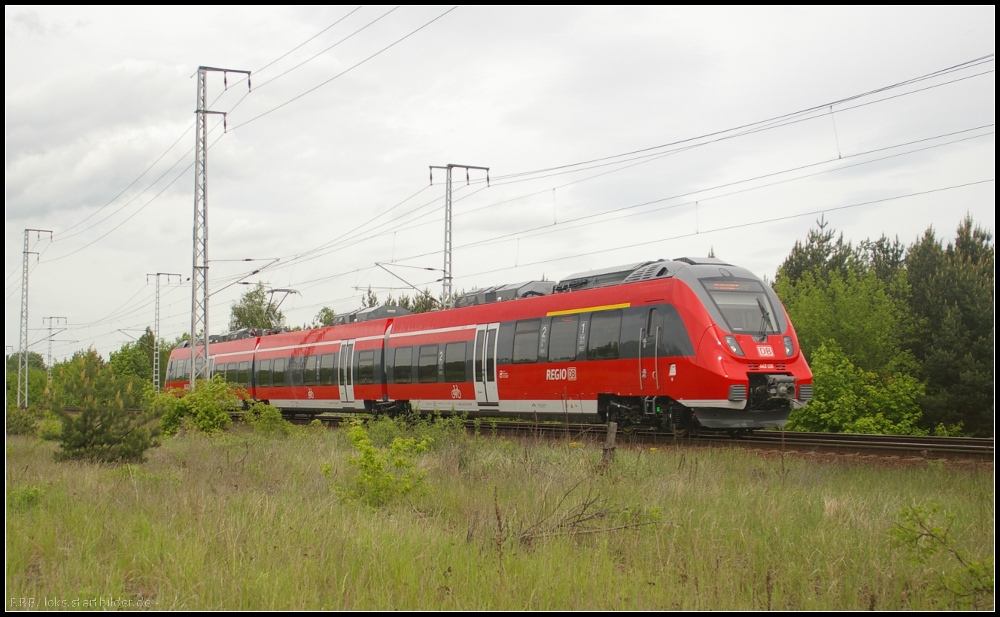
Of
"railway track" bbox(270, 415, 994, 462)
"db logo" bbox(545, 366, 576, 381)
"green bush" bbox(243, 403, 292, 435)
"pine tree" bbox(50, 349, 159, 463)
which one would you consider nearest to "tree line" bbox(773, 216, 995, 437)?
"railway track" bbox(270, 415, 994, 462)

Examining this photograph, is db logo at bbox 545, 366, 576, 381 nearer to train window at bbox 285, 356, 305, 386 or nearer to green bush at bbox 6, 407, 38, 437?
train window at bbox 285, 356, 305, 386

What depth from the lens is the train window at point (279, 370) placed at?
3138 centimetres

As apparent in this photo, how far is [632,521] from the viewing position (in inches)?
315

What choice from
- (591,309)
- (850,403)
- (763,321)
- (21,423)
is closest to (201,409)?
(21,423)

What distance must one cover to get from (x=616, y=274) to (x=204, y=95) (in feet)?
53.2

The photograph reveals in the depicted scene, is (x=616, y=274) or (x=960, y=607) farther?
(x=616, y=274)

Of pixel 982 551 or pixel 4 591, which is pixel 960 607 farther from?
pixel 4 591

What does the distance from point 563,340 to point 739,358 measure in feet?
14.7

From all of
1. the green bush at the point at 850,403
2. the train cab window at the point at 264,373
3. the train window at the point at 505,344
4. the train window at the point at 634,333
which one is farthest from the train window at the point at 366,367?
the green bush at the point at 850,403

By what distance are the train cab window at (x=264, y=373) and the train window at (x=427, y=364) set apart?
11.6 meters

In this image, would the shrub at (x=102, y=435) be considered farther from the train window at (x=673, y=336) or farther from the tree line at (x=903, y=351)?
the tree line at (x=903, y=351)

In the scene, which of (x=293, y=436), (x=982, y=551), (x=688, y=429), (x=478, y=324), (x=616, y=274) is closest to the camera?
(x=982, y=551)

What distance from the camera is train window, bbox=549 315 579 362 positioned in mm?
17672

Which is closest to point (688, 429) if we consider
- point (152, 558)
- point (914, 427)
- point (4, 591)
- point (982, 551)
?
point (982, 551)
